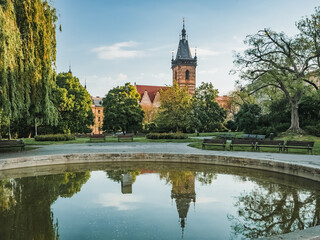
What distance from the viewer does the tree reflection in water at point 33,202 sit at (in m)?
5.00

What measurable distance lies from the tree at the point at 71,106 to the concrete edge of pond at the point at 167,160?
22.9 m

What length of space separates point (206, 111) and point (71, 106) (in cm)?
1867

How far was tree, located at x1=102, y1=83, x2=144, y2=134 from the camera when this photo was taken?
36969 mm

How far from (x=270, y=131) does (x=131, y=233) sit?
69.6ft

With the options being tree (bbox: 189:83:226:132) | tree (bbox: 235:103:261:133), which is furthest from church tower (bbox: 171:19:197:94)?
tree (bbox: 235:103:261:133)

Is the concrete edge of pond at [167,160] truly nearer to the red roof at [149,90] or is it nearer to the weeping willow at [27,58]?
the weeping willow at [27,58]

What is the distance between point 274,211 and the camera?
20.0ft

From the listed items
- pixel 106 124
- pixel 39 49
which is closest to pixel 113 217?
pixel 39 49

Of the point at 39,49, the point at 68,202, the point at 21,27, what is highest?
the point at 21,27

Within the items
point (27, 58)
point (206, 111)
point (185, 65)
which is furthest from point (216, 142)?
point (185, 65)

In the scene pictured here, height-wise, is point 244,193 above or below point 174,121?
below

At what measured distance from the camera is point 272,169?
10539 millimetres

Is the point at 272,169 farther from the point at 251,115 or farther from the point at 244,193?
the point at 251,115

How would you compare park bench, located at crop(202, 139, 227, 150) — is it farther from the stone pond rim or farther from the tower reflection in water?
the tower reflection in water
